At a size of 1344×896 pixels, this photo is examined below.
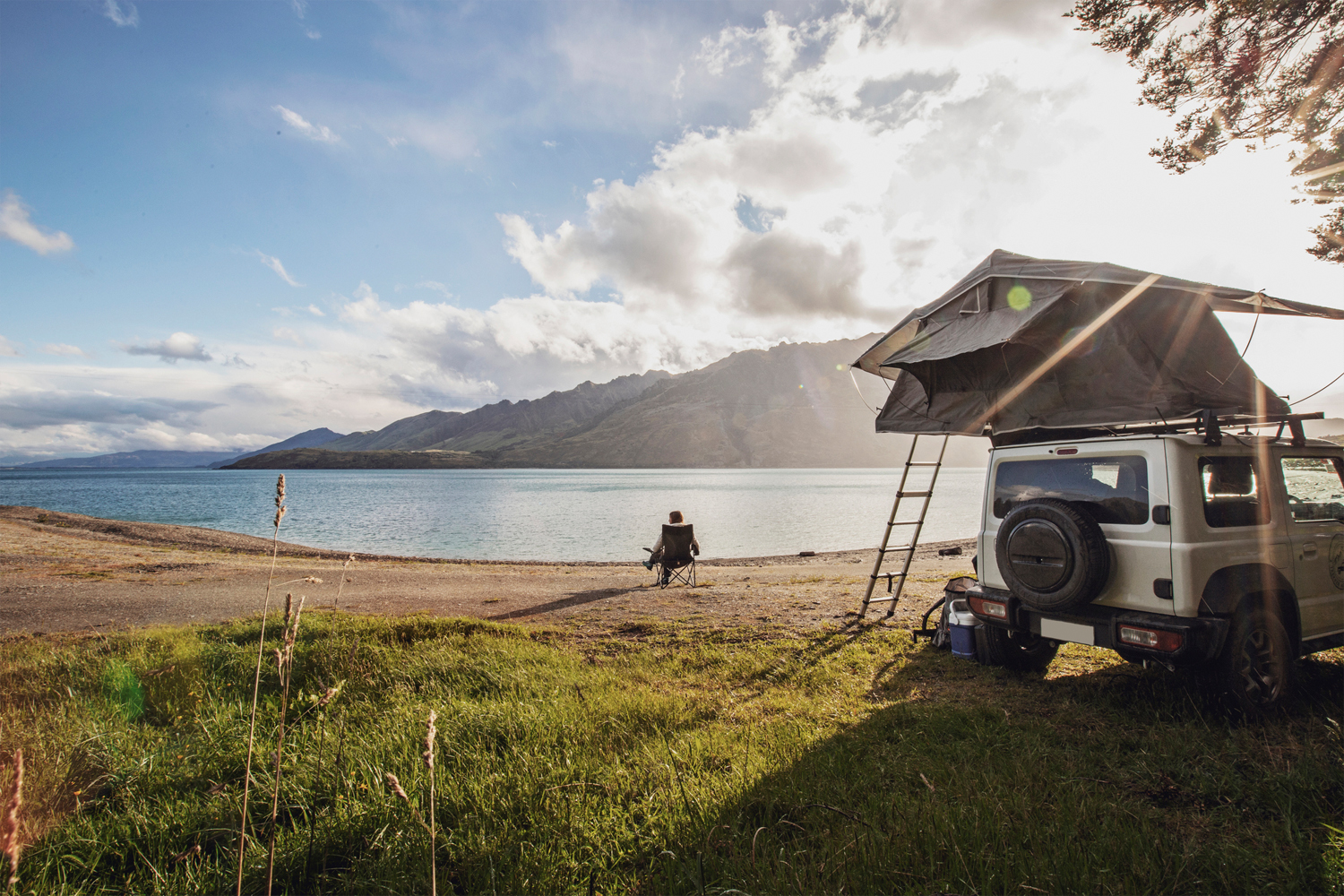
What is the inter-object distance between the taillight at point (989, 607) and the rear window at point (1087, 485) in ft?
2.87

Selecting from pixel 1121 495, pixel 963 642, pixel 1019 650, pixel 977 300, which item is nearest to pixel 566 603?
pixel 963 642

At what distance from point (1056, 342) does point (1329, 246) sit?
5543 mm

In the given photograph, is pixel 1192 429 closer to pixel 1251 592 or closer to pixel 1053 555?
pixel 1251 592

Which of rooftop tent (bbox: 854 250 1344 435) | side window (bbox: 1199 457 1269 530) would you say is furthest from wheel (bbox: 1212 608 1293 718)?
rooftop tent (bbox: 854 250 1344 435)

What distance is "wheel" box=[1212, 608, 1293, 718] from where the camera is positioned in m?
4.64

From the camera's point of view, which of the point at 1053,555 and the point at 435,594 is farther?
the point at 435,594

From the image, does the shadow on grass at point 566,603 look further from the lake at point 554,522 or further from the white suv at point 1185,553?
the lake at point 554,522

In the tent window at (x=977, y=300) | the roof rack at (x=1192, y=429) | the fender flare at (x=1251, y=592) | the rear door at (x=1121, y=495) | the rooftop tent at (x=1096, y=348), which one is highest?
the tent window at (x=977, y=300)

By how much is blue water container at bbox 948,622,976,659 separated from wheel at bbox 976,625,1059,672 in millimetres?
250

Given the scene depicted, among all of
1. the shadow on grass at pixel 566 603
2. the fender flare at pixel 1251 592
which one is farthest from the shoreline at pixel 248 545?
the fender flare at pixel 1251 592

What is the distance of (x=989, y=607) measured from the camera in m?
5.87

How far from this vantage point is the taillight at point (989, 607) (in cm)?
572

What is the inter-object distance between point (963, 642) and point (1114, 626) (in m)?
2.21

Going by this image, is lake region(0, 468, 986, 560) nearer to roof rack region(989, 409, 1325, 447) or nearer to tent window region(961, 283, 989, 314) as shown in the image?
tent window region(961, 283, 989, 314)
